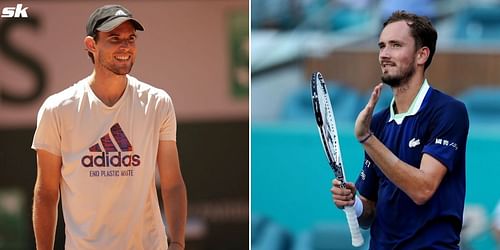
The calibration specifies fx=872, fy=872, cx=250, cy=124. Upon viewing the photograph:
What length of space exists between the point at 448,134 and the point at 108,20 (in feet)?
3.15

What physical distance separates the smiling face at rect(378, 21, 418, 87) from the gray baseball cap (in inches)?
26.7

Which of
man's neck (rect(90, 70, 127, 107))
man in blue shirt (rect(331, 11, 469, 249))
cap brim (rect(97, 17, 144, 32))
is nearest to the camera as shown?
man in blue shirt (rect(331, 11, 469, 249))

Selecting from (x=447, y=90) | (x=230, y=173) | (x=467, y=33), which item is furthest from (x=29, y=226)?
(x=467, y=33)

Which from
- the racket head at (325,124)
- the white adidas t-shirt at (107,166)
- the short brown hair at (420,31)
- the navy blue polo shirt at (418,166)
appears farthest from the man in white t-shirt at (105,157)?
the short brown hair at (420,31)

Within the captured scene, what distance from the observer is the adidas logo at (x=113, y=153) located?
244 cm

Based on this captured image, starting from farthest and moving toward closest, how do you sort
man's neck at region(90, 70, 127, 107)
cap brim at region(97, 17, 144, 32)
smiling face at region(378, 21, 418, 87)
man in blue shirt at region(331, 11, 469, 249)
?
man's neck at region(90, 70, 127, 107) < cap brim at region(97, 17, 144, 32) < smiling face at region(378, 21, 418, 87) < man in blue shirt at region(331, 11, 469, 249)

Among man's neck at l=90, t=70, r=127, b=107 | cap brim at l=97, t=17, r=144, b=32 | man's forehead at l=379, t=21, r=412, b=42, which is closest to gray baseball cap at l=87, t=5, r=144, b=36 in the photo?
cap brim at l=97, t=17, r=144, b=32

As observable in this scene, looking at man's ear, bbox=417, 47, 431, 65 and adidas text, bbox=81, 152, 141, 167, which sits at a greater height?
man's ear, bbox=417, 47, 431, 65

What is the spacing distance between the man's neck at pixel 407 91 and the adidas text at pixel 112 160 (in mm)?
737

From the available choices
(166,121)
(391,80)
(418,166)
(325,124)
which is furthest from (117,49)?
(418,166)

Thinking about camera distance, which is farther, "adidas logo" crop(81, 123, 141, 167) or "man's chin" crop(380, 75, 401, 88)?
"adidas logo" crop(81, 123, 141, 167)

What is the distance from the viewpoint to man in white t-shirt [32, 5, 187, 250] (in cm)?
242

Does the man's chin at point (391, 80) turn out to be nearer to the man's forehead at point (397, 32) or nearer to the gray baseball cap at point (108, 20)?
the man's forehead at point (397, 32)

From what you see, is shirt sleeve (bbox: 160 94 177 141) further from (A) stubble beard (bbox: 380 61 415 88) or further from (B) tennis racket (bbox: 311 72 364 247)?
(A) stubble beard (bbox: 380 61 415 88)
